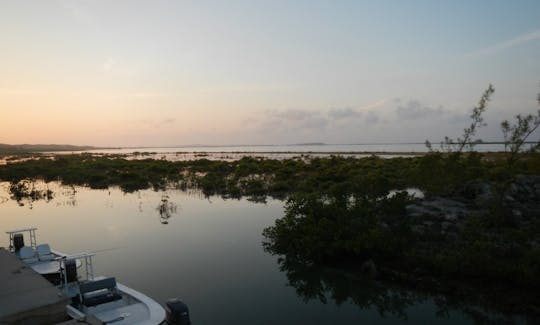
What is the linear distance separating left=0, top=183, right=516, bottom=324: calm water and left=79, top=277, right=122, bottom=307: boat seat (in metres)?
1.69

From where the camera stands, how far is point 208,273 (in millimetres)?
12562

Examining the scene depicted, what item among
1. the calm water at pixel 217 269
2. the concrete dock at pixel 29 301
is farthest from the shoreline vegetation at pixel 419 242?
the concrete dock at pixel 29 301

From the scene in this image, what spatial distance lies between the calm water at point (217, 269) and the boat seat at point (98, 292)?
169cm

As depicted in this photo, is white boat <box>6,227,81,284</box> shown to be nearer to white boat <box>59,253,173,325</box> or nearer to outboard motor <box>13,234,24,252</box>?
outboard motor <box>13,234,24,252</box>

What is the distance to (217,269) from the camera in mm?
12961

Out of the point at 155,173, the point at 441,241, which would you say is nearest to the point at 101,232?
the point at 441,241

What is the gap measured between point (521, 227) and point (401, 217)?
551 centimetres

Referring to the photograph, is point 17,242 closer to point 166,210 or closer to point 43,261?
point 43,261

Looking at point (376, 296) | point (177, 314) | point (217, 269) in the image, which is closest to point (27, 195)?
point (217, 269)

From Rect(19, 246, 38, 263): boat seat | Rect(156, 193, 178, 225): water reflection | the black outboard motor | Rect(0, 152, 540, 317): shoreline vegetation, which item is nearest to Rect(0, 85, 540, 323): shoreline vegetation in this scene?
Rect(0, 152, 540, 317): shoreline vegetation

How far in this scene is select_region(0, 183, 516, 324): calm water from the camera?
984 cm

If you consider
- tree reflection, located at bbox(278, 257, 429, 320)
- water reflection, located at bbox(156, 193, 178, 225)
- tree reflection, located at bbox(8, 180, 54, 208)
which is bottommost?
tree reflection, located at bbox(278, 257, 429, 320)

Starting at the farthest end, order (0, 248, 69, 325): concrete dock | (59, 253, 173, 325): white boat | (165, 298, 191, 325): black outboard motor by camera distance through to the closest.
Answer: (59, 253, 173, 325): white boat
(165, 298, 191, 325): black outboard motor
(0, 248, 69, 325): concrete dock

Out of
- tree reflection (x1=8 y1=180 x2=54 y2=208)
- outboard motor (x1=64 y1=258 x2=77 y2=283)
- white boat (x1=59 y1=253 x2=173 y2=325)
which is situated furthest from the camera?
tree reflection (x1=8 y1=180 x2=54 y2=208)
